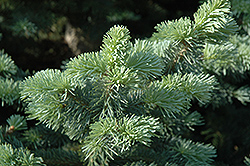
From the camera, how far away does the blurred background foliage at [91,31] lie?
3.52 ft

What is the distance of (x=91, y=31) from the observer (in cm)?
117

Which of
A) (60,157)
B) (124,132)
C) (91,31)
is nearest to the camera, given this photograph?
(124,132)

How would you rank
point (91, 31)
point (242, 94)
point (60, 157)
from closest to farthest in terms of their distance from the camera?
point (60, 157), point (242, 94), point (91, 31)

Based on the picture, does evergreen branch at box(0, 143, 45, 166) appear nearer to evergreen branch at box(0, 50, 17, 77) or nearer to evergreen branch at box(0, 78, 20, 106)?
evergreen branch at box(0, 78, 20, 106)

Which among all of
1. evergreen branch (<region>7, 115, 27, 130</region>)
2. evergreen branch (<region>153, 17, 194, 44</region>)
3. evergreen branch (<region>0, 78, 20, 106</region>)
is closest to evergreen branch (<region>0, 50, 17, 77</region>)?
evergreen branch (<region>0, 78, 20, 106</region>)

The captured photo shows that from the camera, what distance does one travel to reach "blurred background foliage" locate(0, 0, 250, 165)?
1072mm

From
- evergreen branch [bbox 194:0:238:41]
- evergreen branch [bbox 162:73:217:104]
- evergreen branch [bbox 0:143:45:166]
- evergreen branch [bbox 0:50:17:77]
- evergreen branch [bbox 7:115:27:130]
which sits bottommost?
evergreen branch [bbox 0:143:45:166]

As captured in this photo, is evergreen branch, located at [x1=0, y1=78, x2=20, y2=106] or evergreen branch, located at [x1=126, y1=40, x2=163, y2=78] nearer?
evergreen branch, located at [x1=126, y1=40, x2=163, y2=78]

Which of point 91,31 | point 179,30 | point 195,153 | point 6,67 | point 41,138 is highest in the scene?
point 91,31

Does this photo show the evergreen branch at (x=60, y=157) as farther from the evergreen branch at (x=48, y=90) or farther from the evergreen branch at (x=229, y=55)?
the evergreen branch at (x=229, y=55)

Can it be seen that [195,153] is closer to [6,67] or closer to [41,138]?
[41,138]

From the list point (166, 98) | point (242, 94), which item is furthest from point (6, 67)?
point (242, 94)

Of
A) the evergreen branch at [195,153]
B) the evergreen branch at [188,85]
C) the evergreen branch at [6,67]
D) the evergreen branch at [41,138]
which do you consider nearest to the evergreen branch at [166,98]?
the evergreen branch at [188,85]

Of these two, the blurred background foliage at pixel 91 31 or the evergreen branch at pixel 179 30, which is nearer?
the evergreen branch at pixel 179 30
